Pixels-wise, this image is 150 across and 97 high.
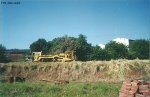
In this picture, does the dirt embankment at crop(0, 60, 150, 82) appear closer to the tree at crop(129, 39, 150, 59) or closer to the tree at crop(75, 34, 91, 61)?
the tree at crop(75, 34, 91, 61)

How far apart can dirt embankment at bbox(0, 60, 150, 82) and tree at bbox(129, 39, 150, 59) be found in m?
23.7

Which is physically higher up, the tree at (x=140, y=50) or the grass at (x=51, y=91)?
the tree at (x=140, y=50)

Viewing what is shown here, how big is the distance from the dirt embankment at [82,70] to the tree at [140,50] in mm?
23712

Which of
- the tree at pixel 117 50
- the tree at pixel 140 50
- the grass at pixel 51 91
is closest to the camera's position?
the grass at pixel 51 91

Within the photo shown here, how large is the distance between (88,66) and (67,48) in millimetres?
20948

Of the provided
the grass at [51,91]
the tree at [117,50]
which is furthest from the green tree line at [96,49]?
the grass at [51,91]

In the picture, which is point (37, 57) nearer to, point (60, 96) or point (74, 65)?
point (74, 65)

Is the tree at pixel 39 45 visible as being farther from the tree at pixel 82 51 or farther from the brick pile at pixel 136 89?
the brick pile at pixel 136 89

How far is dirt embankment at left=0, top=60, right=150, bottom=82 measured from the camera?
26078 mm

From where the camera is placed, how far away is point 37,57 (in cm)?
3275

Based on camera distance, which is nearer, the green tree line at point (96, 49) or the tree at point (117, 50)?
the green tree line at point (96, 49)

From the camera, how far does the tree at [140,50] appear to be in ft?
168

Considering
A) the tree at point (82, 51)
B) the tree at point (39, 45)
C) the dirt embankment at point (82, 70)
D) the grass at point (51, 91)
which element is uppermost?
the tree at point (39, 45)

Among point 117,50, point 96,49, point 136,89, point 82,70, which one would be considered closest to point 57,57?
point 82,70
